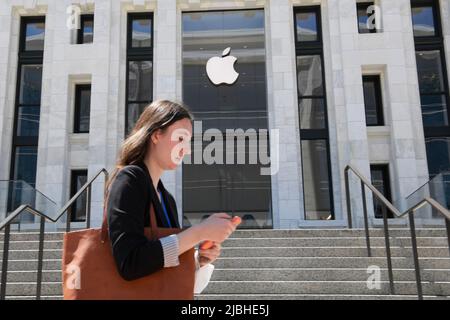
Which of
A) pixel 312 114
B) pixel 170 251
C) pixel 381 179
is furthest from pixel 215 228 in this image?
pixel 312 114

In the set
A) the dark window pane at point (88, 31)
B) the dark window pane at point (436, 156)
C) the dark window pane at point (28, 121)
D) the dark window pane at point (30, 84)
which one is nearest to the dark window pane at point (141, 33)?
the dark window pane at point (88, 31)

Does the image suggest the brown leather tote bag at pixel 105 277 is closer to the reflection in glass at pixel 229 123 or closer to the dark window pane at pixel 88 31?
the reflection in glass at pixel 229 123

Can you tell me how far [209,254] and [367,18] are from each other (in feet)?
42.7

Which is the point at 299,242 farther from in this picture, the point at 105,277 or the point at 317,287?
the point at 105,277

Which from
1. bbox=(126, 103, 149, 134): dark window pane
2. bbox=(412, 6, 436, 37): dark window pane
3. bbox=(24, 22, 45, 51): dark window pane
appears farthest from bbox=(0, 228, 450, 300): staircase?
bbox=(412, 6, 436, 37): dark window pane

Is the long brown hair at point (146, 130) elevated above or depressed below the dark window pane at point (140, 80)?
below

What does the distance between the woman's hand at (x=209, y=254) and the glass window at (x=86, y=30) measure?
13087 mm

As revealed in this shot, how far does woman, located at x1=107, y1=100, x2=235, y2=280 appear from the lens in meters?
1.71

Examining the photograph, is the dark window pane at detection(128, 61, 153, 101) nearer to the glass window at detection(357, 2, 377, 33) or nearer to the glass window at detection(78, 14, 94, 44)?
the glass window at detection(78, 14, 94, 44)

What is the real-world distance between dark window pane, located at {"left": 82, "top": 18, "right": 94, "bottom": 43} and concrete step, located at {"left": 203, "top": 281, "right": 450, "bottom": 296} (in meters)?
9.48

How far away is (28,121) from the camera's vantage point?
44.7 ft

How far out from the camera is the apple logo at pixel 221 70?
1361 centimetres

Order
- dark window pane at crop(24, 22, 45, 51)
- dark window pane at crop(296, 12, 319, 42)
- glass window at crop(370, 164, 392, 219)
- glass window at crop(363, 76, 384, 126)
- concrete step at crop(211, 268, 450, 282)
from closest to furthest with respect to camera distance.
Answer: concrete step at crop(211, 268, 450, 282) → glass window at crop(370, 164, 392, 219) → glass window at crop(363, 76, 384, 126) → dark window pane at crop(296, 12, 319, 42) → dark window pane at crop(24, 22, 45, 51)

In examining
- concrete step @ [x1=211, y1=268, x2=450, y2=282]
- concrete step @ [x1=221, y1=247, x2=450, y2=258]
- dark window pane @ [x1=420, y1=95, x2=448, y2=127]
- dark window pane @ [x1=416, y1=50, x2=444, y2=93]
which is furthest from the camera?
dark window pane @ [x1=416, y1=50, x2=444, y2=93]
